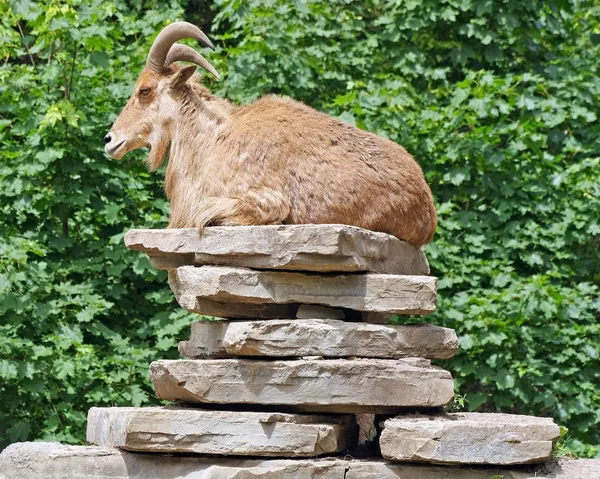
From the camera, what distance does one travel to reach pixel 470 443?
7184 mm

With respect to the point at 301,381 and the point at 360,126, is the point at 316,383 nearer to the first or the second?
the point at 301,381

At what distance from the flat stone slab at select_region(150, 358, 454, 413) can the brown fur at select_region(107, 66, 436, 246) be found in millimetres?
956

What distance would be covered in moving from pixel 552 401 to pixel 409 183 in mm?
4788

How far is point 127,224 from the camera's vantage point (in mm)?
11875

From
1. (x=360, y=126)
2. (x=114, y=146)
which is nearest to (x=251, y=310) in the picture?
(x=114, y=146)

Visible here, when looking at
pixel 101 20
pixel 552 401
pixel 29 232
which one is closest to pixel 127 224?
pixel 29 232

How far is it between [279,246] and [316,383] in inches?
35.9

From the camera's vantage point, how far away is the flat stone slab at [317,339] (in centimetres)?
742

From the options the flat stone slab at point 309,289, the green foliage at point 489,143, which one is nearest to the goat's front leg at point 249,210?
the flat stone slab at point 309,289

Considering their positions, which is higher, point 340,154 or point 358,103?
point 358,103

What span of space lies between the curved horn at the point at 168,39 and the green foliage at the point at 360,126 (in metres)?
2.83

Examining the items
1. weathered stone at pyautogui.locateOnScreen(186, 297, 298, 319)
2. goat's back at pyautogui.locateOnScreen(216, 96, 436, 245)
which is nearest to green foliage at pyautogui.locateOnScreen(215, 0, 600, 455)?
goat's back at pyautogui.locateOnScreen(216, 96, 436, 245)

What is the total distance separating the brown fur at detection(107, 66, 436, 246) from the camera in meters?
7.71

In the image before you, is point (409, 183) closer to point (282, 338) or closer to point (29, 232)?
point (282, 338)
